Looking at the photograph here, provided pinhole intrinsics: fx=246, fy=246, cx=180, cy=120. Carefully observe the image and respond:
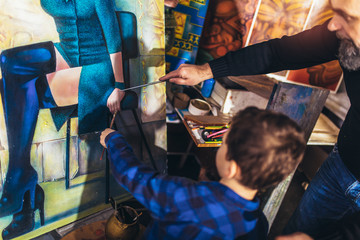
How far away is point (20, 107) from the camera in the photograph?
1135mm

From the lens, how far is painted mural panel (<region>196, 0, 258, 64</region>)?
223 cm

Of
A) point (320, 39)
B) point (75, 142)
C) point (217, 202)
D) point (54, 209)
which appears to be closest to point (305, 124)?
point (320, 39)

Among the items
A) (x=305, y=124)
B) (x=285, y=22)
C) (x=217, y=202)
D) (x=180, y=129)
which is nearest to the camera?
(x=217, y=202)

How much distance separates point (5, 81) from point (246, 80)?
1635 mm

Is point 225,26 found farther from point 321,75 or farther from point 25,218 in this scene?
point 25,218

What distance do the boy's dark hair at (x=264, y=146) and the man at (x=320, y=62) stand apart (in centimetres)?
57

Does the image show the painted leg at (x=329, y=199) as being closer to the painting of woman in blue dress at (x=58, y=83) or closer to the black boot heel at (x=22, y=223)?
the painting of woman in blue dress at (x=58, y=83)

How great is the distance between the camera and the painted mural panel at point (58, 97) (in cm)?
108

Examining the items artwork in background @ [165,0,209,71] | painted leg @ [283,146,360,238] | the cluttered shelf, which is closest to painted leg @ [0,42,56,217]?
the cluttered shelf

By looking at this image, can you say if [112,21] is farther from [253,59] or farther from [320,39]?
[320,39]

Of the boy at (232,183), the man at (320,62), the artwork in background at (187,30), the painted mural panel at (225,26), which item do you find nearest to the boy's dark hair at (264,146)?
the boy at (232,183)

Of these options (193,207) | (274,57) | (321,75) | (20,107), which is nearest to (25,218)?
(20,107)

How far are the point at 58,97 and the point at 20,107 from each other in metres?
0.17

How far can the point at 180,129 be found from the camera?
3154mm
